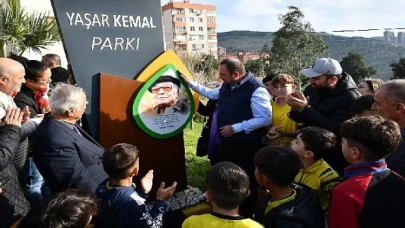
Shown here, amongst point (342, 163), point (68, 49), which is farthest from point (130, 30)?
point (342, 163)

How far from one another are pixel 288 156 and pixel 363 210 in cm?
52

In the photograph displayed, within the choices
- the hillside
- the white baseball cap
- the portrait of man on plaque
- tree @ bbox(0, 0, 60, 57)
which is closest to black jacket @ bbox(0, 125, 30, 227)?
the portrait of man on plaque

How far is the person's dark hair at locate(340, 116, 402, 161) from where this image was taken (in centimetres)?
195

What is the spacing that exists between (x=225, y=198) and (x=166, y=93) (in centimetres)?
196

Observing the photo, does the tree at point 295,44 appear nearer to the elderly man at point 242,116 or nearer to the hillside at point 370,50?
the hillside at point 370,50

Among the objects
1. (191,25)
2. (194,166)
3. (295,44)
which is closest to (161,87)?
(194,166)

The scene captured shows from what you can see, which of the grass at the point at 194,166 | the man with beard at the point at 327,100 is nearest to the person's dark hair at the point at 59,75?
the grass at the point at 194,166

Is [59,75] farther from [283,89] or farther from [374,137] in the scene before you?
[374,137]

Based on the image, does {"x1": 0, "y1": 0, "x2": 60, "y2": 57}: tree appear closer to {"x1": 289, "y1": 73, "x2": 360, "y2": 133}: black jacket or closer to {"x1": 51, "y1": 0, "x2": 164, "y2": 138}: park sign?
{"x1": 51, "y1": 0, "x2": 164, "y2": 138}: park sign

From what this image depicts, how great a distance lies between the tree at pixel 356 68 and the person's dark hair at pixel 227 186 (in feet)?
134

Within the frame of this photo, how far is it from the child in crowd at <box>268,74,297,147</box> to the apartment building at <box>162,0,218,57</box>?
260 ft

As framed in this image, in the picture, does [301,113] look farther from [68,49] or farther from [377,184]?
[68,49]

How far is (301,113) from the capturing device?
3174 millimetres

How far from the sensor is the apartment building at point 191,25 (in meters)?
86.2
